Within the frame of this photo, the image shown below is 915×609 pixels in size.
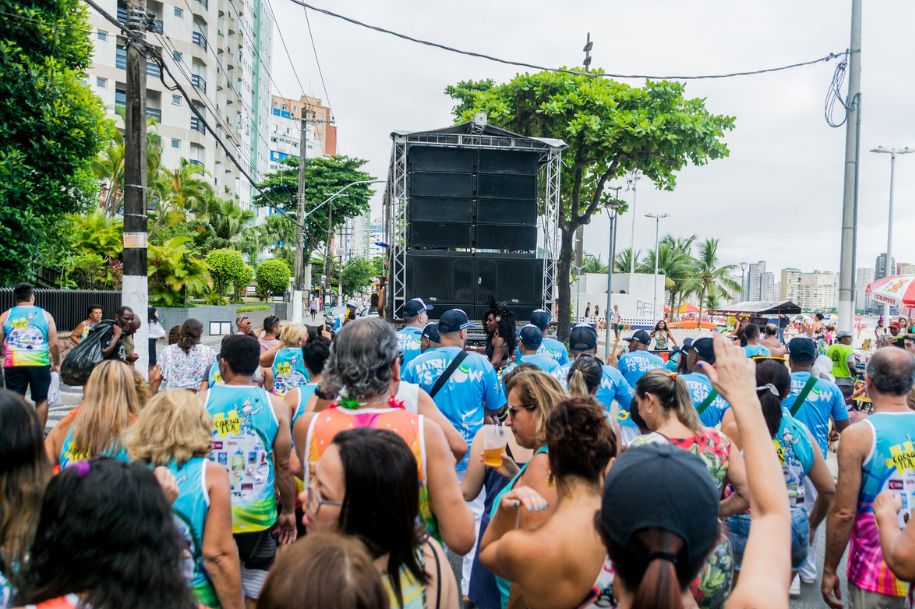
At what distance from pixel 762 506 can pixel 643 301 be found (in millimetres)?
36470

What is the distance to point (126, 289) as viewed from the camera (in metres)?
8.41

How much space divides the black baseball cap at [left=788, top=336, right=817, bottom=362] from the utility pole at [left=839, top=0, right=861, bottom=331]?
21.3 ft

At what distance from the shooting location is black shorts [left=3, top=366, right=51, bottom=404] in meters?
7.52

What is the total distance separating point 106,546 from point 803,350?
5.25 m

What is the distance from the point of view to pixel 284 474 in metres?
3.83

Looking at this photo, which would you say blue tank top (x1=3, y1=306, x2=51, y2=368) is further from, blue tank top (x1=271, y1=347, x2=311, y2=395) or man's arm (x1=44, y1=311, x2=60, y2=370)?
blue tank top (x1=271, y1=347, x2=311, y2=395)

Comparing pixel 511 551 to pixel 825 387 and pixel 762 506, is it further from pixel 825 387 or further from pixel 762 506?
pixel 825 387

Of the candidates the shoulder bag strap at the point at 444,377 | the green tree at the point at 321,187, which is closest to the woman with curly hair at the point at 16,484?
the shoulder bag strap at the point at 444,377

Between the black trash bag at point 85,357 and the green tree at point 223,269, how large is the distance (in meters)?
25.4

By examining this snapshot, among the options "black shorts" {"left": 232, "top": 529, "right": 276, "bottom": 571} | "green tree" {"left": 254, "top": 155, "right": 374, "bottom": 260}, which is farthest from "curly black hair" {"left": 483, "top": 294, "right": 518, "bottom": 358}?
"green tree" {"left": 254, "top": 155, "right": 374, "bottom": 260}

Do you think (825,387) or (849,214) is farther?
(849,214)

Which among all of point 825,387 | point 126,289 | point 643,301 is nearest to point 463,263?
point 126,289

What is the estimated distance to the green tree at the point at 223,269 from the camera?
31047 mm

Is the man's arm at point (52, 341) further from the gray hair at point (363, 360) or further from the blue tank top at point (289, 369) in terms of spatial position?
the gray hair at point (363, 360)
